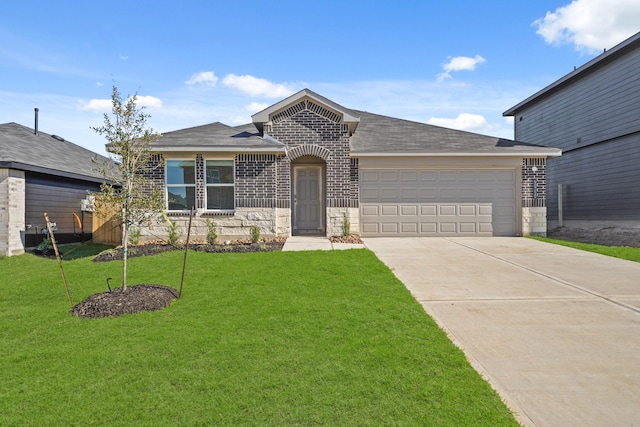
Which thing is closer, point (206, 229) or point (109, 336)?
point (109, 336)

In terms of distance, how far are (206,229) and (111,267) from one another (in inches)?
148

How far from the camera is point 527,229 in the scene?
1277cm

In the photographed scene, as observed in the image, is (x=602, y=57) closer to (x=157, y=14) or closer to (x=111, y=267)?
(x=157, y=14)

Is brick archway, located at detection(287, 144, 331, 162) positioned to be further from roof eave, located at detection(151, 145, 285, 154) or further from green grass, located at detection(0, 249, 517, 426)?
Answer: green grass, located at detection(0, 249, 517, 426)

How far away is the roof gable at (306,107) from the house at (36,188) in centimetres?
562

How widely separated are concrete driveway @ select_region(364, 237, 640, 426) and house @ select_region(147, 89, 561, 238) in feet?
12.4

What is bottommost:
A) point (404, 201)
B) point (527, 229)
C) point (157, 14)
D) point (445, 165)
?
point (527, 229)

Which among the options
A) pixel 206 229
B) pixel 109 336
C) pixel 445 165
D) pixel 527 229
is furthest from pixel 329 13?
pixel 109 336

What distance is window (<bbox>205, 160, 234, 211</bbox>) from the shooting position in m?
11.9

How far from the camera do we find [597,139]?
16828 millimetres

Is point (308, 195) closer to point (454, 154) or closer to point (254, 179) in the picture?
point (254, 179)

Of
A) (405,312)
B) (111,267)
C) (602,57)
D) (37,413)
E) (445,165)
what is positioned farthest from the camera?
(602,57)

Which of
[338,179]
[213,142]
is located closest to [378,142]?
[338,179]

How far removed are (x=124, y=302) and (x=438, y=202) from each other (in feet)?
34.0
